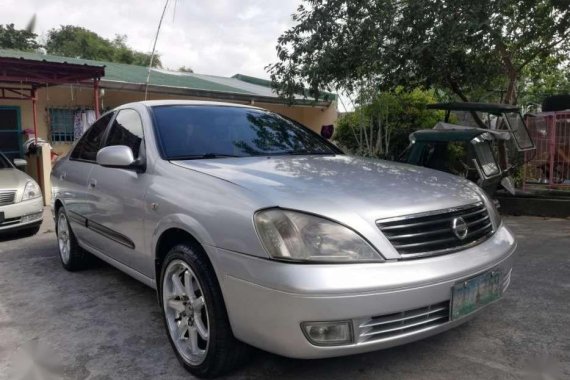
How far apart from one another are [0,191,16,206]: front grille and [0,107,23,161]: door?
16.8 feet

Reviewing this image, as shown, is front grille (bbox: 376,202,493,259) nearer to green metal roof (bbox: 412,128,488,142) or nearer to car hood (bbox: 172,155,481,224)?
car hood (bbox: 172,155,481,224)

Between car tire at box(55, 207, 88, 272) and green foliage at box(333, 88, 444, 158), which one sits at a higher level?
green foliage at box(333, 88, 444, 158)

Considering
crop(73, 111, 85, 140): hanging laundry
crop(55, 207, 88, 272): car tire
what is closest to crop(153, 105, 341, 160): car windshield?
crop(55, 207, 88, 272): car tire

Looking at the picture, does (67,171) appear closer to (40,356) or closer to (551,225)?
(40,356)

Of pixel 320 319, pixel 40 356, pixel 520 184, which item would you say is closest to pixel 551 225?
pixel 520 184

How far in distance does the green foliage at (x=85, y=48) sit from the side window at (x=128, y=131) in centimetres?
3471

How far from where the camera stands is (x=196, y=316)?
269cm

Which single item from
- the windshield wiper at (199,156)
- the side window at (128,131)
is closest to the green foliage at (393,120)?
the side window at (128,131)

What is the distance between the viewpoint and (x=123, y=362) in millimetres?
2857

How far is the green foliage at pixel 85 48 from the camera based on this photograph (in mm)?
37844

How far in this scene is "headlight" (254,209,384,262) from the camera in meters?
2.20

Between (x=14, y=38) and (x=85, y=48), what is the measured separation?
6701 mm

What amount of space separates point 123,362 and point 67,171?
237 centimetres

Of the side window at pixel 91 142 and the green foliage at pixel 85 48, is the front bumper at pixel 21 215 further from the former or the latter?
the green foliage at pixel 85 48
